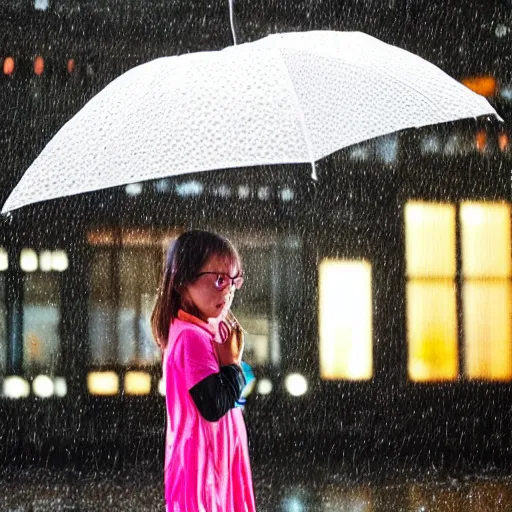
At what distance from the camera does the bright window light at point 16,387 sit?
11.1m

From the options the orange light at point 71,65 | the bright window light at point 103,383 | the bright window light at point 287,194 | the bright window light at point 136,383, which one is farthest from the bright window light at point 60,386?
the orange light at point 71,65

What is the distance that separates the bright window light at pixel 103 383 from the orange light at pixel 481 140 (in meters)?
4.14

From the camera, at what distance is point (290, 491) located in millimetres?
9336

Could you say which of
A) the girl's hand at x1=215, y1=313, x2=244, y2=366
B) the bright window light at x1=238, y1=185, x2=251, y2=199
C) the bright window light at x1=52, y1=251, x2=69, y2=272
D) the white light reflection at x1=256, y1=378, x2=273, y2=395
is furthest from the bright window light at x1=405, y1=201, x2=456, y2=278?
the girl's hand at x1=215, y1=313, x2=244, y2=366

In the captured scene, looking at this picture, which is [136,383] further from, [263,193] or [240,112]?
[240,112]

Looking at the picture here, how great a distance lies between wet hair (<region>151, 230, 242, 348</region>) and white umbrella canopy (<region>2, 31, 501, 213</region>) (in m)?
0.24

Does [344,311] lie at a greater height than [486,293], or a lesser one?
lesser

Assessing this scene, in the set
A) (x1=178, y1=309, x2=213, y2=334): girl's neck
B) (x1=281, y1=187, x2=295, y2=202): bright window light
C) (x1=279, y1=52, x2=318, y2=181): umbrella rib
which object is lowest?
(x1=178, y1=309, x2=213, y2=334): girl's neck

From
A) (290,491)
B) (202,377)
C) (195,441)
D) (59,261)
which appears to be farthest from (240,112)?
(59,261)

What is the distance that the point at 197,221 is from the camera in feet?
37.1

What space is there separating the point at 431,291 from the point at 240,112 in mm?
8154

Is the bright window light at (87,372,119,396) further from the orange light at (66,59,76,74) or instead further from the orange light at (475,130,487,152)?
the orange light at (475,130,487,152)

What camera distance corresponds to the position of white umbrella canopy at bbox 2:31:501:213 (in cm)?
332

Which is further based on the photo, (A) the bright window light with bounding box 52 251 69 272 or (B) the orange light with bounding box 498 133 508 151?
(B) the orange light with bounding box 498 133 508 151
